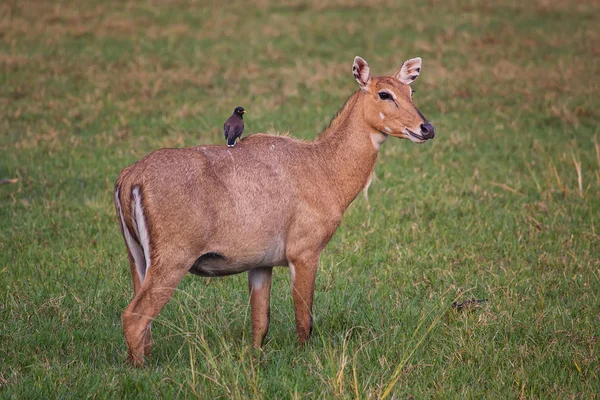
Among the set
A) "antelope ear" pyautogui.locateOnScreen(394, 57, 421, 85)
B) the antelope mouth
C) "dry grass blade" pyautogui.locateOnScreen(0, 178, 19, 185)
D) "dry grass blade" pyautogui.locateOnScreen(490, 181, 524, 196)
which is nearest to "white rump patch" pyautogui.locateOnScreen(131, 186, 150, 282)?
the antelope mouth

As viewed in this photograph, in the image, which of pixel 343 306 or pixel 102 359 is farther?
pixel 343 306

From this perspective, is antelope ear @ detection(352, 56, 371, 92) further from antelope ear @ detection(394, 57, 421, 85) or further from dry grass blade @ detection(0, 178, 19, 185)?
dry grass blade @ detection(0, 178, 19, 185)

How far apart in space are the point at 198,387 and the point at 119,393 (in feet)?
1.67

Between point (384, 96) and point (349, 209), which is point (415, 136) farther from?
point (349, 209)

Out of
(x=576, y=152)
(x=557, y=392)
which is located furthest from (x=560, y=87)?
(x=557, y=392)

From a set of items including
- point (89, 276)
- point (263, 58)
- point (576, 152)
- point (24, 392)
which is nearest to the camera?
point (24, 392)

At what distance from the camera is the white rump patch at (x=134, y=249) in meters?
6.10

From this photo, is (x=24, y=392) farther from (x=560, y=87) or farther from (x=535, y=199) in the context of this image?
(x=560, y=87)

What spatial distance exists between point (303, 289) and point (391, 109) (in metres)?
1.63

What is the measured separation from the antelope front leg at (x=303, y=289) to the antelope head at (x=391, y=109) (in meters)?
1.26

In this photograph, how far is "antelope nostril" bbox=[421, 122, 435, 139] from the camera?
264 inches

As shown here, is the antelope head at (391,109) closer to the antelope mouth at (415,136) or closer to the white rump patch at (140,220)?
the antelope mouth at (415,136)

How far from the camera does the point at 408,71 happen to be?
7246mm

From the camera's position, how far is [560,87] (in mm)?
16531
